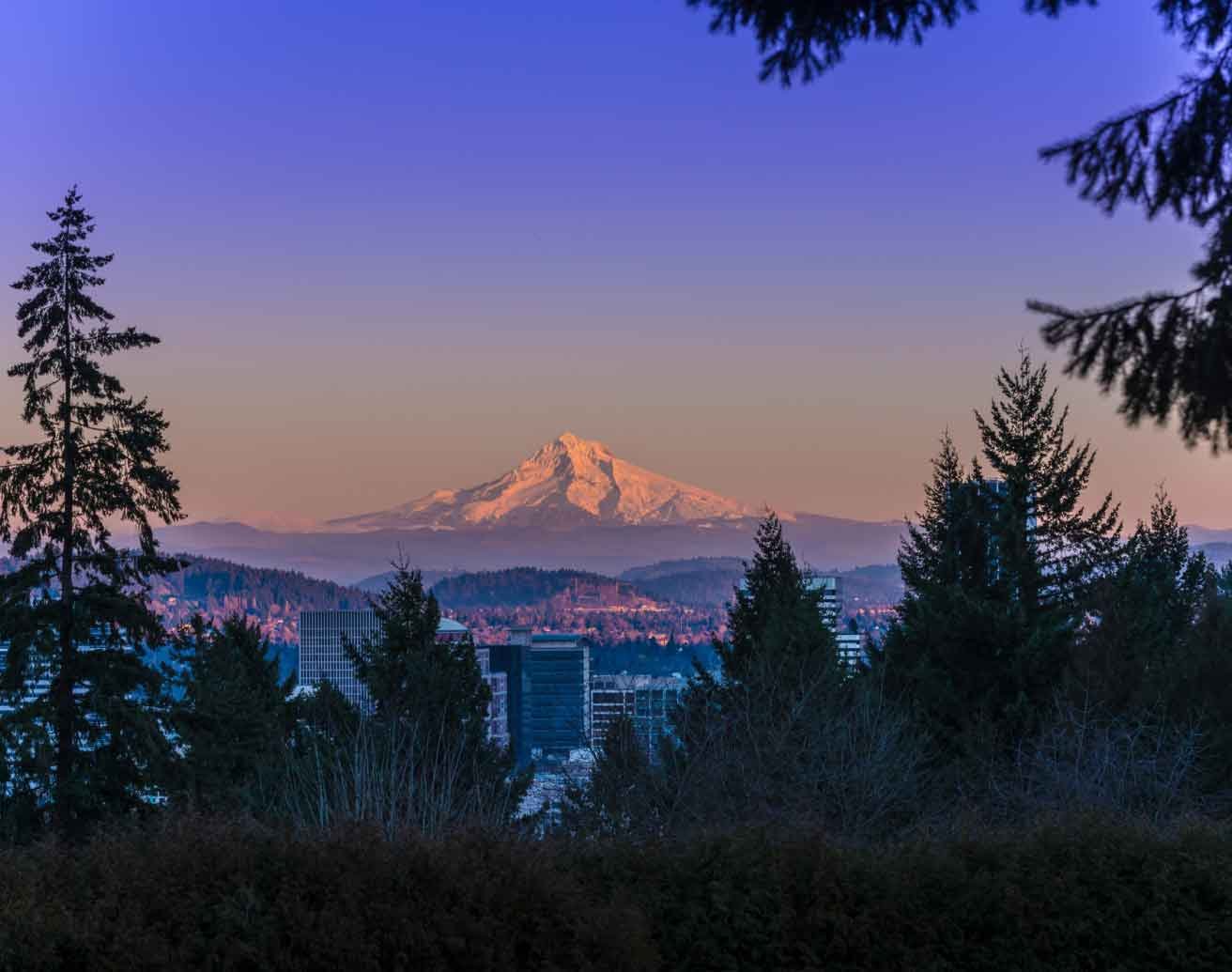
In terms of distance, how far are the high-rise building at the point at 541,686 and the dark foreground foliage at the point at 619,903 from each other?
124940mm

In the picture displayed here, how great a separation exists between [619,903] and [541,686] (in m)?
183

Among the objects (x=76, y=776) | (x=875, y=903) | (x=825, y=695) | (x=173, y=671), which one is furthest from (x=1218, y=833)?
(x=173, y=671)

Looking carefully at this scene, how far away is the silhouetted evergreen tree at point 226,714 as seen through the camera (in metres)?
28.9

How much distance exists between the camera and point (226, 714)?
34.5 m

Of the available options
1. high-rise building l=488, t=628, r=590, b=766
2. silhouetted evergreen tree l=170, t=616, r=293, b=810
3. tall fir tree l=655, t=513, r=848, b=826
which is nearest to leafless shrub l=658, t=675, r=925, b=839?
tall fir tree l=655, t=513, r=848, b=826

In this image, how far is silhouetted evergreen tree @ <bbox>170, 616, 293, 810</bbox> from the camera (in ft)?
94.8

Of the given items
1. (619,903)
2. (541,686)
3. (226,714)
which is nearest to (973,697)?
(226,714)

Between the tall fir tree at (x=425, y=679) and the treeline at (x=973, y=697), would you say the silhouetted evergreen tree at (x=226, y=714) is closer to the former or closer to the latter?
the tall fir tree at (x=425, y=679)

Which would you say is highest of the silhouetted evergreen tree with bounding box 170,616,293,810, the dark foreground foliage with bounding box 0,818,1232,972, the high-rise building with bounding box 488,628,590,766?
the dark foreground foliage with bounding box 0,818,1232,972

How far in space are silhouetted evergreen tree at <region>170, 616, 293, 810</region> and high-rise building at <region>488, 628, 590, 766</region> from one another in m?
88.2

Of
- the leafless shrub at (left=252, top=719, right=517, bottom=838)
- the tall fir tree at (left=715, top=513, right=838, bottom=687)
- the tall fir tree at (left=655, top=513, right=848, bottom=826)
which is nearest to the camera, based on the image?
the leafless shrub at (left=252, top=719, right=517, bottom=838)

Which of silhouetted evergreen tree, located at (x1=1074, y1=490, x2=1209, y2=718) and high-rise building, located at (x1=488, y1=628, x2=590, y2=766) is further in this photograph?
high-rise building, located at (x1=488, y1=628, x2=590, y2=766)

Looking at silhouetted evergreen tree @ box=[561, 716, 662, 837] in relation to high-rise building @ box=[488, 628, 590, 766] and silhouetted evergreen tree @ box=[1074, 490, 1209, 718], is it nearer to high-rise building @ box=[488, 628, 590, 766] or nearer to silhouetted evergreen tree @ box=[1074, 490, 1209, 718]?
silhouetted evergreen tree @ box=[1074, 490, 1209, 718]

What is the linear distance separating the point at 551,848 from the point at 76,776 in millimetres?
19011
